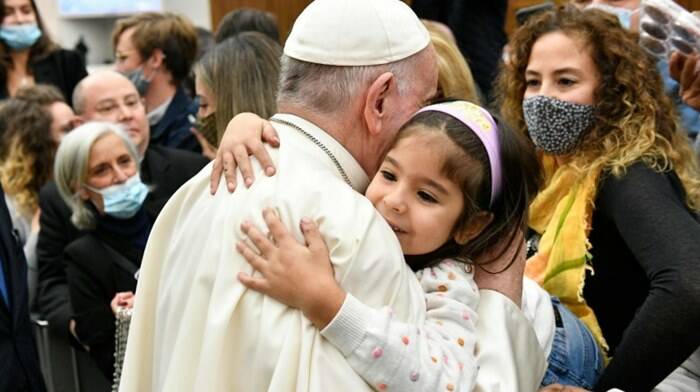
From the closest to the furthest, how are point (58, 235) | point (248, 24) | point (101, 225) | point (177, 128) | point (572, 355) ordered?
point (572, 355)
point (101, 225)
point (58, 235)
point (177, 128)
point (248, 24)

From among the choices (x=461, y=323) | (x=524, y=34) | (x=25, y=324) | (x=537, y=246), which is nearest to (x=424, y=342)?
(x=461, y=323)

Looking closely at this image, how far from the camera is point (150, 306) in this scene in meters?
1.92

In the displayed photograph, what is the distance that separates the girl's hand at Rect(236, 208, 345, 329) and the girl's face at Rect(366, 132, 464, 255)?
0.20 m

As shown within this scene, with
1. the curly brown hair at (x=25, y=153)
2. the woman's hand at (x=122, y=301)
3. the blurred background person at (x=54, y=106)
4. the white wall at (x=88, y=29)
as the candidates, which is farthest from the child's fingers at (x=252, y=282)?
the white wall at (x=88, y=29)

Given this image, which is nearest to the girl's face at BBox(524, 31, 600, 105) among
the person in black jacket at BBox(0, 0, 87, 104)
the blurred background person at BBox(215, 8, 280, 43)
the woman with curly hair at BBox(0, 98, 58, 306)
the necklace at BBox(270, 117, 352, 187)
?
the necklace at BBox(270, 117, 352, 187)

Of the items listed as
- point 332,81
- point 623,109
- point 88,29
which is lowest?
point 88,29

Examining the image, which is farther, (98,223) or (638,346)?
(98,223)

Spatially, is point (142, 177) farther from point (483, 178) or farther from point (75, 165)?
point (483, 178)

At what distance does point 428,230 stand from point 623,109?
915 millimetres

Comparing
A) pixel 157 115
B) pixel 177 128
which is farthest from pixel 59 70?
pixel 177 128

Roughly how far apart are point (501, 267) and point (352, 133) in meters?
0.44

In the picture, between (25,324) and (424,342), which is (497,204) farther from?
(25,324)

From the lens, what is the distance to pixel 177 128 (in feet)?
15.0

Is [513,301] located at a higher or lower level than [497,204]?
lower
